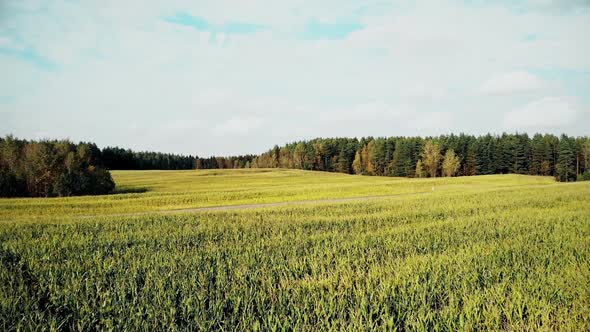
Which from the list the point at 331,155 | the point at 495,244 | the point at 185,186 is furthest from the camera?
the point at 331,155

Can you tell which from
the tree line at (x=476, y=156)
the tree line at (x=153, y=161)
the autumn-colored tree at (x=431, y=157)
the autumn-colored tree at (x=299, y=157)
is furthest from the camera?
the autumn-colored tree at (x=299, y=157)

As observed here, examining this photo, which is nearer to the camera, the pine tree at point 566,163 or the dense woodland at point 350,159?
the dense woodland at point 350,159

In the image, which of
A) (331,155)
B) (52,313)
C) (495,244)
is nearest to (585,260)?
(495,244)

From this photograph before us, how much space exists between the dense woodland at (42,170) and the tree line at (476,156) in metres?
91.4

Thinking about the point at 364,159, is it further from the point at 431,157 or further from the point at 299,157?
the point at 299,157

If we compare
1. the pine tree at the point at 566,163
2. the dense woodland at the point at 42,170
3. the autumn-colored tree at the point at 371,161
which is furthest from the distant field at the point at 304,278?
the autumn-colored tree at the point at 371,161

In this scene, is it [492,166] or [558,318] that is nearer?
[558,318]

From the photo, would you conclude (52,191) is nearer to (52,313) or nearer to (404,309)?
(52,313)

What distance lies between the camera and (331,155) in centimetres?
13850

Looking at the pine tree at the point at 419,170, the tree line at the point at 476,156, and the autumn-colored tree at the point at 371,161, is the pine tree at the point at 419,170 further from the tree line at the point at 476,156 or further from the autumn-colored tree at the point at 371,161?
the autumn-colored tree at the point at 371,161

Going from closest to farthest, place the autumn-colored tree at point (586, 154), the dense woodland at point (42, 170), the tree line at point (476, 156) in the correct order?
the dense woodland at point (42, 170) < the autumn-colored tree at point (586, 154) < the tree line at point (476, 156)

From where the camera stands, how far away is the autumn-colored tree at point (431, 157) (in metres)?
109

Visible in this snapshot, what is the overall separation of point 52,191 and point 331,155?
331 ft

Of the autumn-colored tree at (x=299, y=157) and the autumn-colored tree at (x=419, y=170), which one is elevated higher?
the autumn-colored tree at (x=299, y=157)
